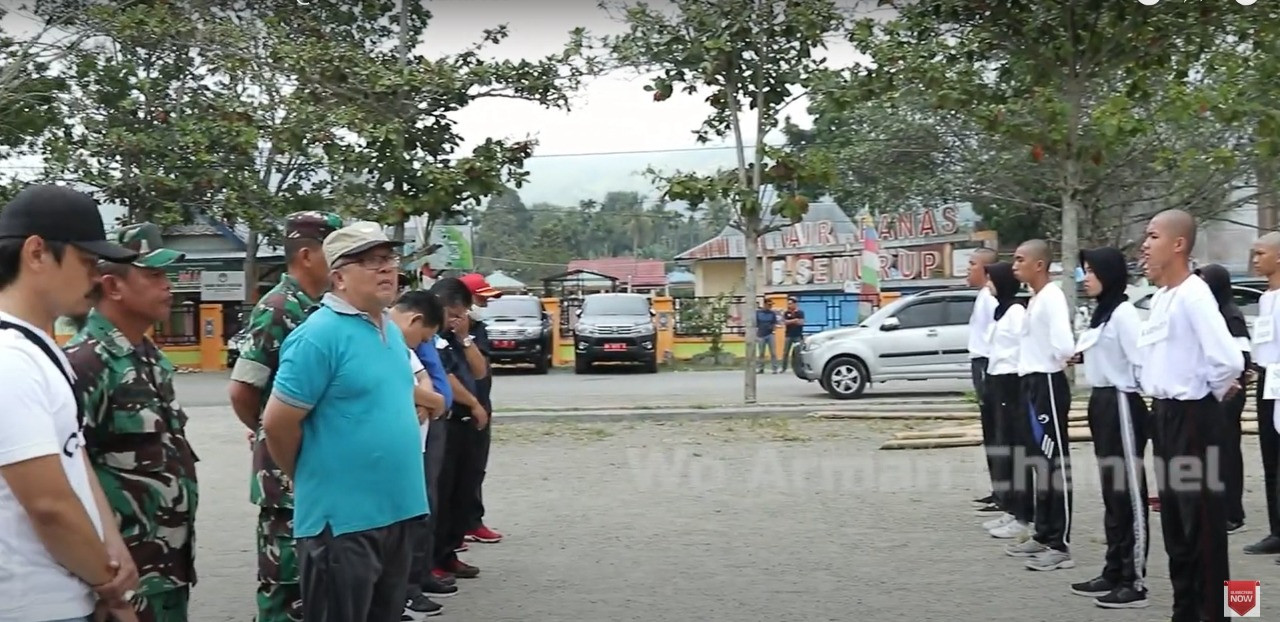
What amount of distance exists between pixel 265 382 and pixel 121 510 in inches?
32.2

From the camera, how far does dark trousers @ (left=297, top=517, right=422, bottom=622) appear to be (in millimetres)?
3814

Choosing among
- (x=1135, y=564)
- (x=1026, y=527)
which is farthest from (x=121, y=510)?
(x=1026, y=527)

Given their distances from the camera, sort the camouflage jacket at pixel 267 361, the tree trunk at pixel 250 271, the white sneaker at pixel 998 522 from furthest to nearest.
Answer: the tree trunk at pixel 250 271 < the white sneaker at pixel 998 522 < the camouflage jacket at pixel 267 361

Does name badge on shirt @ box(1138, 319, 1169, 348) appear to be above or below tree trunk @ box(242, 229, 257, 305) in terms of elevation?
below

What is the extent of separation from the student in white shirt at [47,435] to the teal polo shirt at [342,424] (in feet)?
2.91

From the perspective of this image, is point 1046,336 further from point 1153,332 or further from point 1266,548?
point 1266,548

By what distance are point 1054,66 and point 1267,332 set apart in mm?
6151

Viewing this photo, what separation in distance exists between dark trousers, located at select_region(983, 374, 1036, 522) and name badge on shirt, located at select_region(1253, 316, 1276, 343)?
64.2 inches

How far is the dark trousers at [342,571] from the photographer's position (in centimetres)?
381

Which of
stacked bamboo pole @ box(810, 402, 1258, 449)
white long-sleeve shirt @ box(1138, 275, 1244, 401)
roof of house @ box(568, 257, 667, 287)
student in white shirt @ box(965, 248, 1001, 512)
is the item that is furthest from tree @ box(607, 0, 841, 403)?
roof of house @ box(568, 257, 667, 287)

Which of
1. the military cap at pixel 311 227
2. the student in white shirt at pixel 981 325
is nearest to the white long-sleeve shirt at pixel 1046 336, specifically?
the student in white shirt at pixel 981 325

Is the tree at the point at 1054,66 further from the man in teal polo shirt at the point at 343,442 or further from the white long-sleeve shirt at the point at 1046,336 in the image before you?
the man in teal polo shirt at the point at 343,442

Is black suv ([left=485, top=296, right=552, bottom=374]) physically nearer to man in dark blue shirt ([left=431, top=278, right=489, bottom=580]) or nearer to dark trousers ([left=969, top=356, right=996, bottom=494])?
dark trousers ([left=969, top=356, right=996, bottom=494])

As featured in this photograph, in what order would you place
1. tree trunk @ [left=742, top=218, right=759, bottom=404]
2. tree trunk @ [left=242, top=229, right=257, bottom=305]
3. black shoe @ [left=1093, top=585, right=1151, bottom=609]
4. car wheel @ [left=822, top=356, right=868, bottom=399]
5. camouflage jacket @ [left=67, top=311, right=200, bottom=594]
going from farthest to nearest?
tree trunk @ [left=242, top=229, right=257, bottom=305] → car wheel @ [left=822, top=356, right=868, bottom=399] → tree trunk @ [left=742, top=218, right=759, bottom=404] → black shoe @ [left=1093, top=585, right=1151, bottom=609] → camouflage jacket @ [left=67, top=311, right=200, bottom=594]
